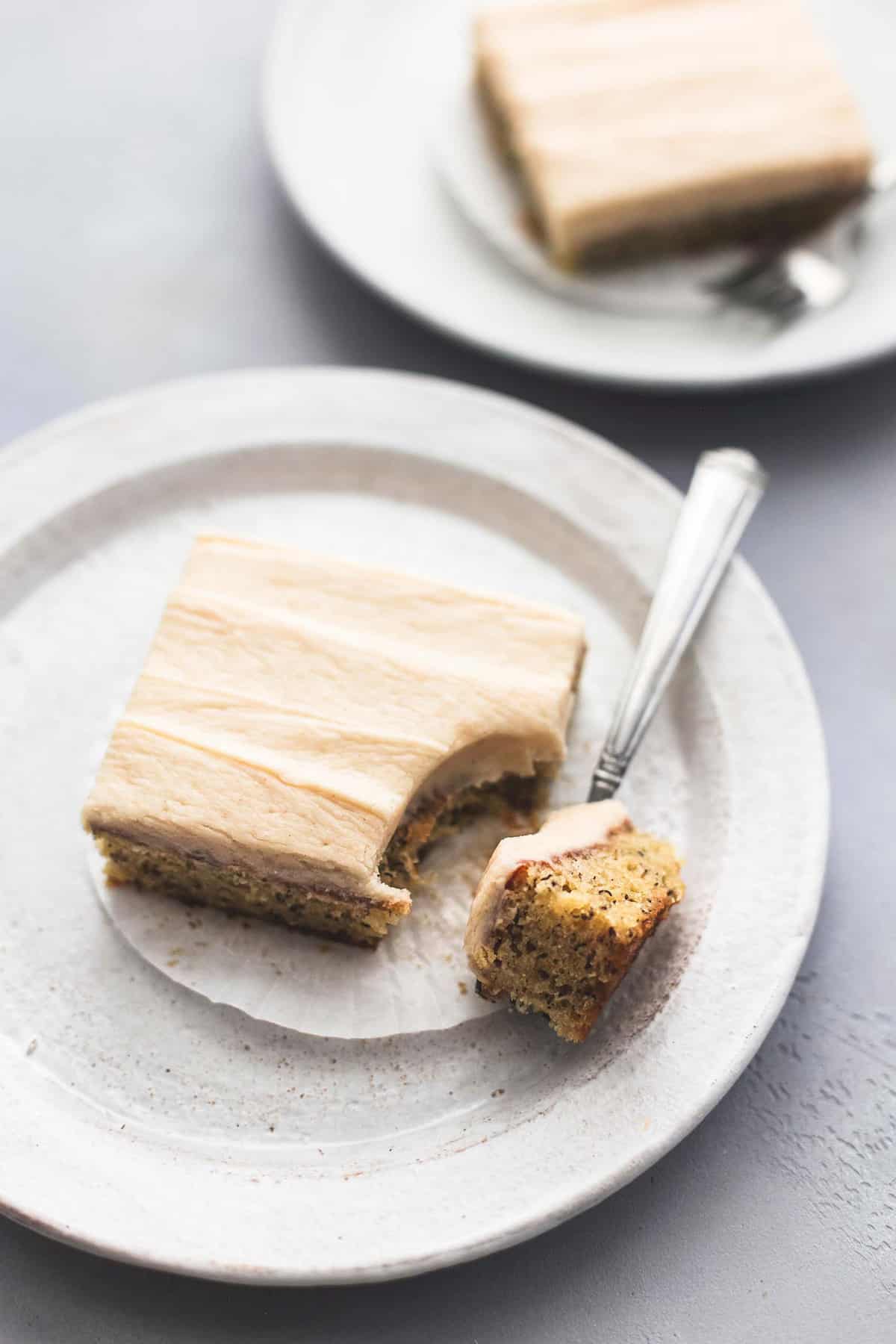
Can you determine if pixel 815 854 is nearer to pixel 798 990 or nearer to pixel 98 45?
pixel 798 990

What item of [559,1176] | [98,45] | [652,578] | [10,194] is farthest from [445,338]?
[559,1176]

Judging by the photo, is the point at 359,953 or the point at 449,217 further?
the point at 449,217

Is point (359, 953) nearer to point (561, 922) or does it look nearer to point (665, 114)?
point (561, 922)

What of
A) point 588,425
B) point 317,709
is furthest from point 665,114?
point 317,709

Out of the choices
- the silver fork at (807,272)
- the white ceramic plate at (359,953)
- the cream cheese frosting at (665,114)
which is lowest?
the white ceramic plate at (359,953)

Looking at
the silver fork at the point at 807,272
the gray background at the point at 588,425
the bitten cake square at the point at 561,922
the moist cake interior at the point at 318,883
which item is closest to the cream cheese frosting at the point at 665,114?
the silver fork at the point at 807,272

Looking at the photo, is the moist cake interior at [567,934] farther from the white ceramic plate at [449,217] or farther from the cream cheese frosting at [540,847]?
the white ceramic plate at [449,217]
